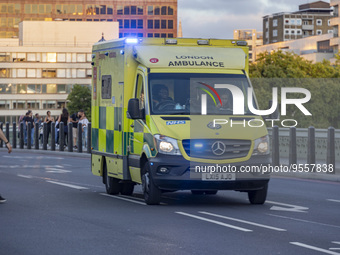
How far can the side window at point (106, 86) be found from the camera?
15.8 meters

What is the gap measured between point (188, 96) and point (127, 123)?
128cm

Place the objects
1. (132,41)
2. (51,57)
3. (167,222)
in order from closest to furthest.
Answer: (167,222), (132,41), (51,57)

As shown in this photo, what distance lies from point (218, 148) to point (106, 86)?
3.34 m

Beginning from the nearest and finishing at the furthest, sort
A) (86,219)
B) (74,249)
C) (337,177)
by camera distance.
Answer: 1. (74,249)
2. (86,219)
3. (337,177)

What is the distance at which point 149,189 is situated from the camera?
45.7 feet

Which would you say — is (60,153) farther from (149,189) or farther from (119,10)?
(119,10)

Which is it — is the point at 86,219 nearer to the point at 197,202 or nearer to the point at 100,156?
the point at 197,202

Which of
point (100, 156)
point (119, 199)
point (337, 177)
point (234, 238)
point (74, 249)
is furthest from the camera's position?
point (337, 177)

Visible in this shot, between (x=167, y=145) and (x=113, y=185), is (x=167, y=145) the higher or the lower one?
the higher one

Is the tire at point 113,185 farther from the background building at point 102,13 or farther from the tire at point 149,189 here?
the background building at point 102,13

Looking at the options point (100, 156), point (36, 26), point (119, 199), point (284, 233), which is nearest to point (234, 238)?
point (284, 233)

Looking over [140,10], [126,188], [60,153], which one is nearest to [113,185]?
[126,188]

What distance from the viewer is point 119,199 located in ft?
50.3

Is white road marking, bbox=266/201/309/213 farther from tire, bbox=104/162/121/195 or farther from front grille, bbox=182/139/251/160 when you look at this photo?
tire, bbox=104/162/121/195
